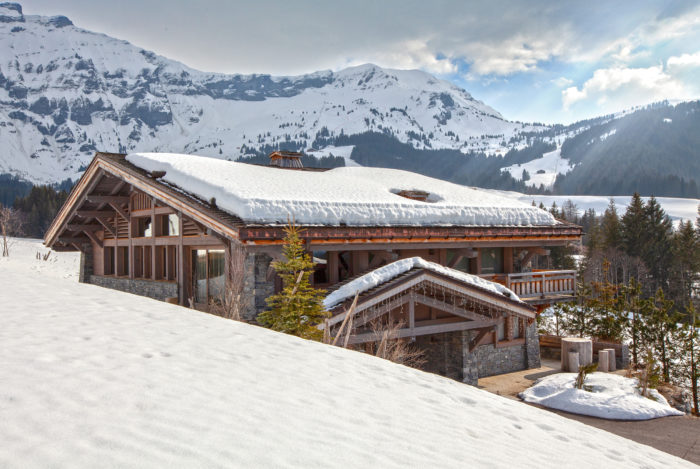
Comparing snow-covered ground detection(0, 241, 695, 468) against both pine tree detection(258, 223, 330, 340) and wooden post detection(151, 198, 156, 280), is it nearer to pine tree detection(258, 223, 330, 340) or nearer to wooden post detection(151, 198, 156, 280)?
pine tree detection(258, 223, 330, 340)

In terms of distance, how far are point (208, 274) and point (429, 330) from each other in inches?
266

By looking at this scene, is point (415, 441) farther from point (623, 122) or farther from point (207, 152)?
point (623, 122)

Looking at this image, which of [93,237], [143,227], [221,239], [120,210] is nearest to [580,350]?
[221,239]

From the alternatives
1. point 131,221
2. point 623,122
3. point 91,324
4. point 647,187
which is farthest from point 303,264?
point 623,122

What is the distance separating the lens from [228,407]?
11.9ft

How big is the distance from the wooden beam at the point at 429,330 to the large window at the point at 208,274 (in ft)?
14.6

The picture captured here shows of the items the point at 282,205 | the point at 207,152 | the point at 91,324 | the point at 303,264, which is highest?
the point at 207,152

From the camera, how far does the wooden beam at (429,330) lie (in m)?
11.0

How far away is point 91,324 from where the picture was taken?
213 inches

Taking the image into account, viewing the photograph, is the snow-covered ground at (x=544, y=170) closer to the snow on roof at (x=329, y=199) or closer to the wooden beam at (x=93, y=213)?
the snow on roof at (x=329, y=199)

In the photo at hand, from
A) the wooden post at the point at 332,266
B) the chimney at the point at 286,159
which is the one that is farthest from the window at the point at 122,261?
the wooden post at the point at 332,266

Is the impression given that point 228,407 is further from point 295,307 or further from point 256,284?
point 256,284

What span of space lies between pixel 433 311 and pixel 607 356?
7.23 metres

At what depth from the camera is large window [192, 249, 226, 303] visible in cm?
1388
